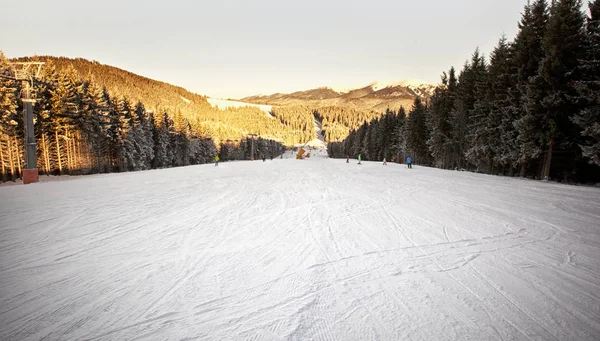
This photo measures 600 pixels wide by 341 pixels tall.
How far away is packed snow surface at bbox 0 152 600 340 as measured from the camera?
2.50 m

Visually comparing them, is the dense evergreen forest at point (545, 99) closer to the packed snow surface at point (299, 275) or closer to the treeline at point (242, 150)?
the packed snow surface at point (299, 275)

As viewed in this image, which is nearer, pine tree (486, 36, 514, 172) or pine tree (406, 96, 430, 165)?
pine tree (486, 36, 514, 172)

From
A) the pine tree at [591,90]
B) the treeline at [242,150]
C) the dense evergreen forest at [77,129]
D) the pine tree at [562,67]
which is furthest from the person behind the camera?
the treeline at [242,150]

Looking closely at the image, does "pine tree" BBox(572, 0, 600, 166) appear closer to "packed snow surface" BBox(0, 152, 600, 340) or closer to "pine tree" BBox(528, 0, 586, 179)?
"pine tree" BBox(528, 0, 586, 179)

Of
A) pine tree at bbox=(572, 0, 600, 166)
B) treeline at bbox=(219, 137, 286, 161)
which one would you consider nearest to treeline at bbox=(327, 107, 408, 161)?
pine tree at bbox=(572, 0, 600, 166)

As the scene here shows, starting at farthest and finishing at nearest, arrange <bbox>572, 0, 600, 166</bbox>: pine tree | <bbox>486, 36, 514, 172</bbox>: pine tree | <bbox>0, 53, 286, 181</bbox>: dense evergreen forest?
1. <bbox>0, 53, 286, 181</bbox>: dense evergreen forest
2. <bbox>486, 36, 514, 172</bbox>: pine tree
3. <bbox>572, 0, 600, 166</bbox>: pine tree

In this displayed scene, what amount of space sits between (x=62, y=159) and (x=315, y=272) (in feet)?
132

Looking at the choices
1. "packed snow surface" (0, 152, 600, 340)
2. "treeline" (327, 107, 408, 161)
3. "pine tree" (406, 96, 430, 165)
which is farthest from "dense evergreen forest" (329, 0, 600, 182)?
"treeline" (327, 107, 408, 161)

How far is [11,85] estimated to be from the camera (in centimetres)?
2559

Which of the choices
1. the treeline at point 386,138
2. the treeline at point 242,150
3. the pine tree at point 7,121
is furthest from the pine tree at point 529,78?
the treeline at point 242,150

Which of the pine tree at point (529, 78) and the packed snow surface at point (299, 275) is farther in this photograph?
the pine tree at point (529, 78)

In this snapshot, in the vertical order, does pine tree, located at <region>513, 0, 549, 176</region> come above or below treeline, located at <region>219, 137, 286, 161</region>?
above

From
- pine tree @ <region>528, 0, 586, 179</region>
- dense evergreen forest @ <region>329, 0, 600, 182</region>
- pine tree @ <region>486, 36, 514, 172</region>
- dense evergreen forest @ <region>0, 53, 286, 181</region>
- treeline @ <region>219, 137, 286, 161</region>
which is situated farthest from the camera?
treeline @ <region>219, 137, 286, 161</region>

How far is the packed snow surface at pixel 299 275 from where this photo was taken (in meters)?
2.50
